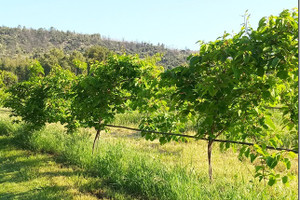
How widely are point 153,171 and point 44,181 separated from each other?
2.21m

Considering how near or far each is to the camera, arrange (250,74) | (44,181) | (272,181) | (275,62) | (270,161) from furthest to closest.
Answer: (44,181)
(250,74)
(272,181)
(270,161)
(275,62)

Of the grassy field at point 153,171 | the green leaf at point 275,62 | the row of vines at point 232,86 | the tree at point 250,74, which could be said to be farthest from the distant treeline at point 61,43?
the green leaf at point 275,62

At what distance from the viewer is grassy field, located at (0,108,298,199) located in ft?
12.1

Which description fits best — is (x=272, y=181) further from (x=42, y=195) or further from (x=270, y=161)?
(x=42, y=195)

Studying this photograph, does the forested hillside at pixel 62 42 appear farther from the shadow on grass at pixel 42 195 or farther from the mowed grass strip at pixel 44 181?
the shadow on grass at pixel 42 195

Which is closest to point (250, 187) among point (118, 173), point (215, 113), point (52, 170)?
point (215, 113)

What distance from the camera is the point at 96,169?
547 cm

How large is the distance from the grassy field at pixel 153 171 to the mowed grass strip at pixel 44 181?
62mm

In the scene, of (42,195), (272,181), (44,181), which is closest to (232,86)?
(272,181)

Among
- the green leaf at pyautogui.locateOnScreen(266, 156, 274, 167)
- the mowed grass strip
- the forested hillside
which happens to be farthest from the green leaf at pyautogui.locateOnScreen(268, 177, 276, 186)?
the forested hillside

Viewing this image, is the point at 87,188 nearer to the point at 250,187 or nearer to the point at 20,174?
the point at 20,174

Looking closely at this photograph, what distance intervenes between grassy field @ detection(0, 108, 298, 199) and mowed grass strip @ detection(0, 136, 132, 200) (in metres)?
0.06

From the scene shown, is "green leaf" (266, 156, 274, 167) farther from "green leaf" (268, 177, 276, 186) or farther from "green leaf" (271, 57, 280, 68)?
"green leaf" (271, 57, 280, 68)

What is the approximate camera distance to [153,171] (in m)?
4.58
